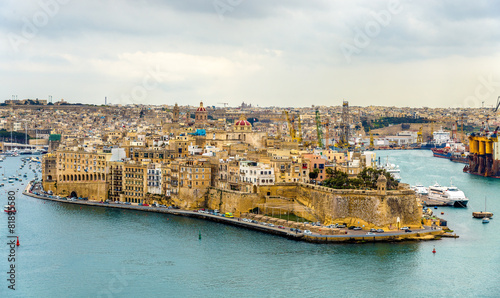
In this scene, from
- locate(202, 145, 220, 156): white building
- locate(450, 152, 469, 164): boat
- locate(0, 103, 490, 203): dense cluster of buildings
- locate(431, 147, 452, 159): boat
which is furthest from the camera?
locate(431, 147, 452, 159): boat

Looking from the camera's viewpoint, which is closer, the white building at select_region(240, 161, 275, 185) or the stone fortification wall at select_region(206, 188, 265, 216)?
the stone fortification wall at select_region(206, 188, 265, 216)

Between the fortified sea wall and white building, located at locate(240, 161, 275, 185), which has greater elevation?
white building, located at locate(240, 161, 275, 185)

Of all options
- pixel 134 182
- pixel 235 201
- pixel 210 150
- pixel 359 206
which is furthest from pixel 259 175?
pixel 134 182

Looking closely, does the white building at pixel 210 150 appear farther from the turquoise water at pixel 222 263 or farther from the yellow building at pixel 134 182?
the turquoise water at pixel 222 263

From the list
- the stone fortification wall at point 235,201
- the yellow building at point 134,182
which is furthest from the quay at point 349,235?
the yellow building at point 134,182

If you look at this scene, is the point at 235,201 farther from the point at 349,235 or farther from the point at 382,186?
the point at 382,186

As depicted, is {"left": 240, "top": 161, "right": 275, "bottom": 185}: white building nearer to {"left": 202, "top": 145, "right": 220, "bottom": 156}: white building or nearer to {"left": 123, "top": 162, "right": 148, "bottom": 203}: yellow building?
{"left": 202, "top": 145, "right": 220, "bottom": 156}: white building

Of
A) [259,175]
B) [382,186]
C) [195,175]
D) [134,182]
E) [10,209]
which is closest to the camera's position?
[382,186]

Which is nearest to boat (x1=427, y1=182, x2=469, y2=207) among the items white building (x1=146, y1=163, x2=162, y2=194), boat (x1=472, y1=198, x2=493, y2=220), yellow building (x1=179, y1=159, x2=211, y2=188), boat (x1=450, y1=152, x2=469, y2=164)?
boat (x1=472, y1=198, x2=493, y2=220)
